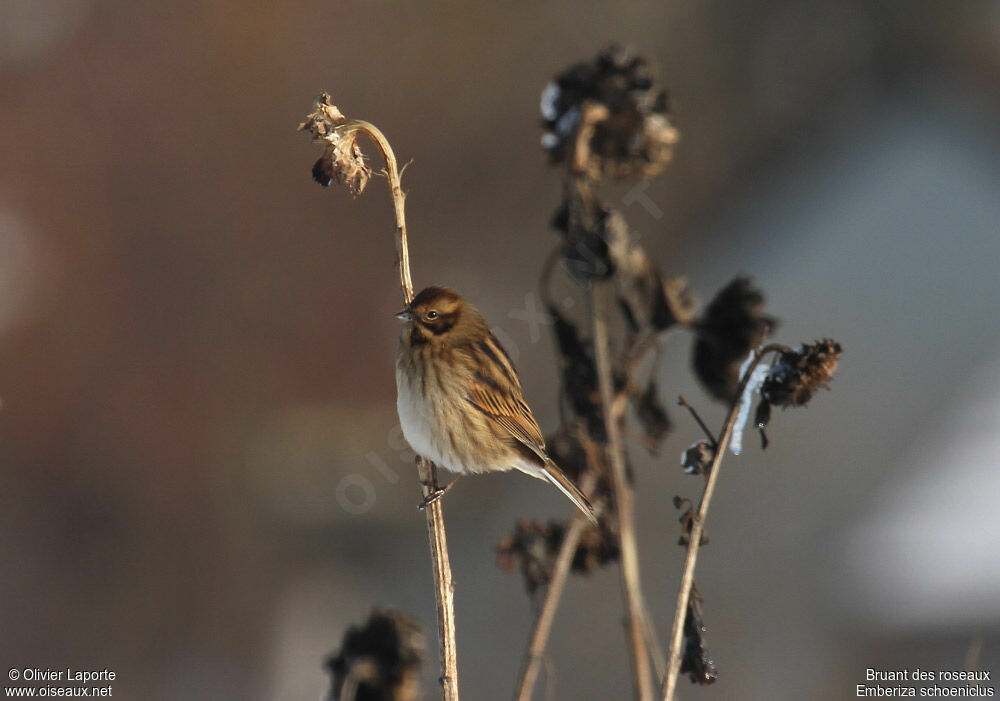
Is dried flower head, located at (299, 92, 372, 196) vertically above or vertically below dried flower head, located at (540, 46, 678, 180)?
below

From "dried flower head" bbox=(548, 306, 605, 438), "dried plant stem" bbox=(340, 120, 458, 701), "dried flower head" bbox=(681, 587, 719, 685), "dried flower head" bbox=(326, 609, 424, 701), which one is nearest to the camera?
"dried flower head" bbox=(326, 609, 424, 701)

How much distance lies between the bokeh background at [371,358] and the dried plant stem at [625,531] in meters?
2.37

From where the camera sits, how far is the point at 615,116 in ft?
7.14

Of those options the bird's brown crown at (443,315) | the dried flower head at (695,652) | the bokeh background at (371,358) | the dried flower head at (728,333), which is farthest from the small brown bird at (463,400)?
the bokeh background at (371,358)

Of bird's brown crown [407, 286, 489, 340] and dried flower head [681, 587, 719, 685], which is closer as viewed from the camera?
dried flower head [681, 587, 719, 685]

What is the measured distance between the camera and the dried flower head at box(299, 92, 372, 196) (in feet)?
5.28

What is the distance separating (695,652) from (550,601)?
0.28 metres

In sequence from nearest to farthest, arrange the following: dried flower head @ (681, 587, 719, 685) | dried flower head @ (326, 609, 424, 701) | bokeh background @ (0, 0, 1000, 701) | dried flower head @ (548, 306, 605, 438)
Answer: dried flower head @ (326, 609, 424, 701)
dried flower head @ (681, 587, 719, 685)
dried flower head @ (548, 306, 605, 438)
bokeh background @ (0, 0, 1000, 701)

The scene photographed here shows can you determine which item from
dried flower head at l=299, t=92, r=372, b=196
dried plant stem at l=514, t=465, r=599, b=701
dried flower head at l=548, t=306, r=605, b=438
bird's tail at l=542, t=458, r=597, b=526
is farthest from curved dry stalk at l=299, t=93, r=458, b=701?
dried flower head at l=548, t=306, r=605, b=438

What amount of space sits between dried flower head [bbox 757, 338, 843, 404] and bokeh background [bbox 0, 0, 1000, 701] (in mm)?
2653

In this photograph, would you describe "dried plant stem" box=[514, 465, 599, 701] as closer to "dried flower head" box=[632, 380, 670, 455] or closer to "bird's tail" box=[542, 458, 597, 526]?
"bird's tail" box=[542, 458, 597, 526]

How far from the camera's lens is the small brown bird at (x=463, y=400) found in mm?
2303

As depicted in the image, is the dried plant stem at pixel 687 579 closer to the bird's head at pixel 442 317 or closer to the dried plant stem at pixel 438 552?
the dried plant stem at pixel 438 552

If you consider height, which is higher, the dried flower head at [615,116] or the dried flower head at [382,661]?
the dried flower head at [615,116]
